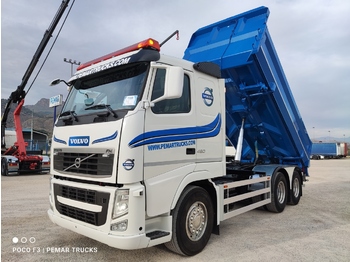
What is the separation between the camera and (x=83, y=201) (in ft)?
11.3

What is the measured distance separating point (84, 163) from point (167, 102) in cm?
130

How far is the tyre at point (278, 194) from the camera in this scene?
5980 millimetres

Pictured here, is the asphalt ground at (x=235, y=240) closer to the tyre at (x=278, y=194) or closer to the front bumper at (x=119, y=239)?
the tyre at (x=278, y=194)

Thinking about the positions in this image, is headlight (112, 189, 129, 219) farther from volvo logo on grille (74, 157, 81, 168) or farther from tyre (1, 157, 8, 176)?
tyre (1, 157, 8, 176)

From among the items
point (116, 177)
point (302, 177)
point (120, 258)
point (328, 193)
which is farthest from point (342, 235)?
point (328, 193)

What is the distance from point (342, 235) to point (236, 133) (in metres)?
3.00

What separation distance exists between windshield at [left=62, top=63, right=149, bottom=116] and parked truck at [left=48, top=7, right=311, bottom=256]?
16 mm

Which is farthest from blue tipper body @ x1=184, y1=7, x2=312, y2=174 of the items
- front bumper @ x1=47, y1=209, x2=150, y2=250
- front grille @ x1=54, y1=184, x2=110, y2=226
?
front bumper @ x1=47, y1=209, x2=150, y2=250

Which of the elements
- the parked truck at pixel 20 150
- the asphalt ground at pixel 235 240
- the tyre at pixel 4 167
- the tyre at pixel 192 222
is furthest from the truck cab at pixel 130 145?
the tyre at pixel 4 167

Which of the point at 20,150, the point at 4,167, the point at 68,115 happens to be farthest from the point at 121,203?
the point at 4,167

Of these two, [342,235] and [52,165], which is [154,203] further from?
[342,235]

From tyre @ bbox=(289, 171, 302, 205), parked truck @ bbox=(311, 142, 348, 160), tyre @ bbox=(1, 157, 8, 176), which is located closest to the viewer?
tyre @ bbox=(289, 171, 302, 205)

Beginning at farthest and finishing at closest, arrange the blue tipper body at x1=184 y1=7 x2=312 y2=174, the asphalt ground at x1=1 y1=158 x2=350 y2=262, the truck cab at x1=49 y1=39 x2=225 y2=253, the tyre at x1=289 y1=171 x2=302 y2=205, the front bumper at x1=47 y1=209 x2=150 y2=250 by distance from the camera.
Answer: the tyre at x1=289 y1=171 x2=302 y2=205 < the blue tipper body at x1=184 y1=7 x2=312 y2=174 < the asphalt ground at x1=1 y1=158 x2=350 y2=262 < the truck cab at x1=49 y1=39 x2=225 y2=253 < the front bumper at x1=47 y1=209 x2=150 y2=250

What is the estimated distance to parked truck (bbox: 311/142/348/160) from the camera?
125ft
